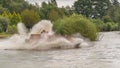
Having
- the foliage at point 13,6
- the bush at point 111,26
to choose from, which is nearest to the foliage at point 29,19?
the foliage at point 13,6

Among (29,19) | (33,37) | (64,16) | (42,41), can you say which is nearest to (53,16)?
(29,19)

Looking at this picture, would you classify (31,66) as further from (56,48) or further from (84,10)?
(84,10)

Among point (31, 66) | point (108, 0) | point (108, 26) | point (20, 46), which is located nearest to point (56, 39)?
point (20, 46)

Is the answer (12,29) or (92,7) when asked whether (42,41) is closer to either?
(12,29)

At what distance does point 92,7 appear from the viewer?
474 ft

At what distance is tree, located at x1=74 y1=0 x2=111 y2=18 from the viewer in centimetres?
13888

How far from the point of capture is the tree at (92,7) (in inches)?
5468

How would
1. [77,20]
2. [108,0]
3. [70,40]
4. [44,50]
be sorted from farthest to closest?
[108,0], [77,20], [70,40], [44,50]

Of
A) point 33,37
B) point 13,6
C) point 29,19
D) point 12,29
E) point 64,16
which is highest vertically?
point 13,6

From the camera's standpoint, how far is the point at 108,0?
491 ft

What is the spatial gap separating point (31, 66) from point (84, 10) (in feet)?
380

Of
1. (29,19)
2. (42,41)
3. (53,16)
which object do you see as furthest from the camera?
(53,16)

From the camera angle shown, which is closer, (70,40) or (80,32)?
(70,40)

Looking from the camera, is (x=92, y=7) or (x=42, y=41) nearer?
(x=42, y=41)
